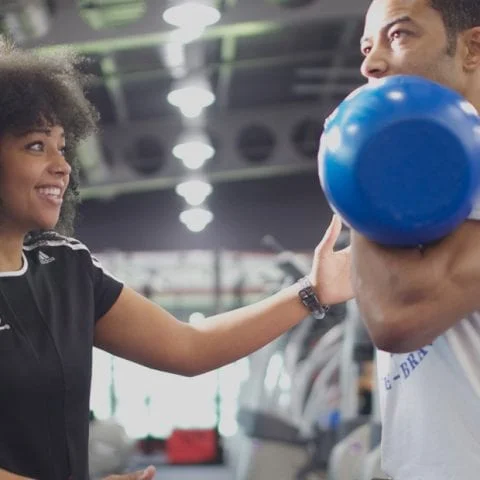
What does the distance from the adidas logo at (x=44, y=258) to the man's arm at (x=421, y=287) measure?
1.10 meters

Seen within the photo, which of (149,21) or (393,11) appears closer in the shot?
(393,11)

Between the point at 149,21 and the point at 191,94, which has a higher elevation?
the point at 191,94

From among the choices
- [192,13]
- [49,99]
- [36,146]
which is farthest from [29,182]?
[192,13]

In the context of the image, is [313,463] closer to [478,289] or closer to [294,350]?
[294,350]

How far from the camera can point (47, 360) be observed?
2.00 metres

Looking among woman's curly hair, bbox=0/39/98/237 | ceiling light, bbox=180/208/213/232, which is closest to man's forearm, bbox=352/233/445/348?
woman's curly hair, bbox=0/39/98/237

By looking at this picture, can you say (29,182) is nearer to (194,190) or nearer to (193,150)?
(193,150)

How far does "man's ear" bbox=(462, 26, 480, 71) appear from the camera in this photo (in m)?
1.51

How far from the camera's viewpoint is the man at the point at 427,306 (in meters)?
1.21

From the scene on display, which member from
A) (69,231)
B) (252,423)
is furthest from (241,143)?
(69,231)

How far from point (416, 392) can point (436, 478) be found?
13 cm

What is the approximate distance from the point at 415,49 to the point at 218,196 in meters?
9.27

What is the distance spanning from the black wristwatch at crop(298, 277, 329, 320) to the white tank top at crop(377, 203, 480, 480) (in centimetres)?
81

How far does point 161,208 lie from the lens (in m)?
10.8
